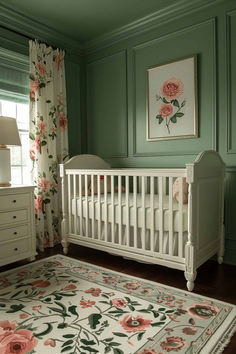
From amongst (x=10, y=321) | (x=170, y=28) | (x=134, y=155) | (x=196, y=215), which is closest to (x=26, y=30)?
(x=170, y=28)

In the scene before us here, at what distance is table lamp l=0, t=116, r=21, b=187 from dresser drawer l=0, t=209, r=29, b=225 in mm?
269

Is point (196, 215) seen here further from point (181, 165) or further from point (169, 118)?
point (169, 118)

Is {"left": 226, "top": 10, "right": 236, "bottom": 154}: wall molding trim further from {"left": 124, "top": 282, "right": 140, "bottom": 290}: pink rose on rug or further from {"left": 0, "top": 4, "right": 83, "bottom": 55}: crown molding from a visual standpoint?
{"left": 0, "top": 4, "right": 83, "bottom": 55}: crown molding

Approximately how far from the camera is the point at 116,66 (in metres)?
3.11

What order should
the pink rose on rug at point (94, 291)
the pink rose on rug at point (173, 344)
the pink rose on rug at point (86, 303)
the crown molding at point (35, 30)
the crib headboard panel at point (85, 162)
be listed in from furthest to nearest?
the crib headboard panel at point (85, 162) < the crown molding at point (35, 30) < the pink rose on rug at point (94, 291) < the pink rose on rug at point (86, 303) < the pink rose on rug at point (173, 344)

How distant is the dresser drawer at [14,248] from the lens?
2.25 metres

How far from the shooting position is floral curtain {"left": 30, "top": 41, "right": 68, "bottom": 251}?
9.16 ft

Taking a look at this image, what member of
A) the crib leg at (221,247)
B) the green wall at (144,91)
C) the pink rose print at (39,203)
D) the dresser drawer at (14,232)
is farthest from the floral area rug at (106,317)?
the green wall at (144,91)

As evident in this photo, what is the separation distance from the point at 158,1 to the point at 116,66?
816mm

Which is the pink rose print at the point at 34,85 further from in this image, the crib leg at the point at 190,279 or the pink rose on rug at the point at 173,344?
the pink rose on rug at the point at 173,344

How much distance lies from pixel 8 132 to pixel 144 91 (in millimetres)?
1452

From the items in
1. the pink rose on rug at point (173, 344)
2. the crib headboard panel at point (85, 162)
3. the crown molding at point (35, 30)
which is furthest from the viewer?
the crib headboard panel at point (85, 162)

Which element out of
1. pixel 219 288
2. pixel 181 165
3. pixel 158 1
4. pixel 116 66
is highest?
pixel 158 1

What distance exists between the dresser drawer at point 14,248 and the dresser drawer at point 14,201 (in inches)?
12.4
